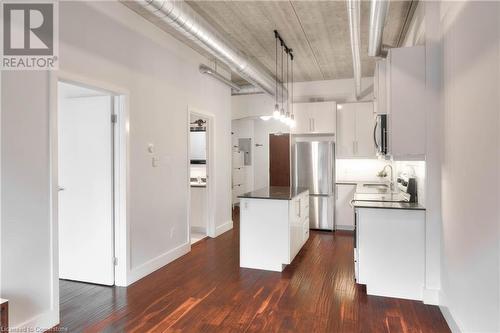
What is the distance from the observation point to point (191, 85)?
501 cm

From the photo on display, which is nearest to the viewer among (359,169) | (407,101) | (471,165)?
(471,165)

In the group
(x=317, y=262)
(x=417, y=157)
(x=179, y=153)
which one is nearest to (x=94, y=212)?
(x=179, y=153)

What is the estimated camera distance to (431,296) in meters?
3.17

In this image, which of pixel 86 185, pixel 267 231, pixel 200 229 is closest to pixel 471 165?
pixel 267 231

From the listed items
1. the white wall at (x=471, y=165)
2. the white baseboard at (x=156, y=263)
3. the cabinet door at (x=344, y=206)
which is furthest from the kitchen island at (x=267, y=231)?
the cabinet door at (x=344, y=206)

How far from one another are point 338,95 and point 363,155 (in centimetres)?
145

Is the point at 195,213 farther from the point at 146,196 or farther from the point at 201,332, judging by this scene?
the point at 201,332

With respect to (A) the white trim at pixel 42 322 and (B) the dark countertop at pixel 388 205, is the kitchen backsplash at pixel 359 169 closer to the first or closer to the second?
(B) the dark countertop at pixel 388 205

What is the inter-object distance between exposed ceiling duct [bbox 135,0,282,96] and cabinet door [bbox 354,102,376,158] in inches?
108

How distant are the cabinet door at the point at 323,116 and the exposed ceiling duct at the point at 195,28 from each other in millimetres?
2246

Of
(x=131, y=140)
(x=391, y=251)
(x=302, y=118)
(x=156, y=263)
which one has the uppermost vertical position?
(x=302, y=118)

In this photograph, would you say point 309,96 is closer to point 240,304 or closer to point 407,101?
point 407,101

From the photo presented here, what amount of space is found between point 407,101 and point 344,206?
353cm

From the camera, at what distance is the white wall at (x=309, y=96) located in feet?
22.8
